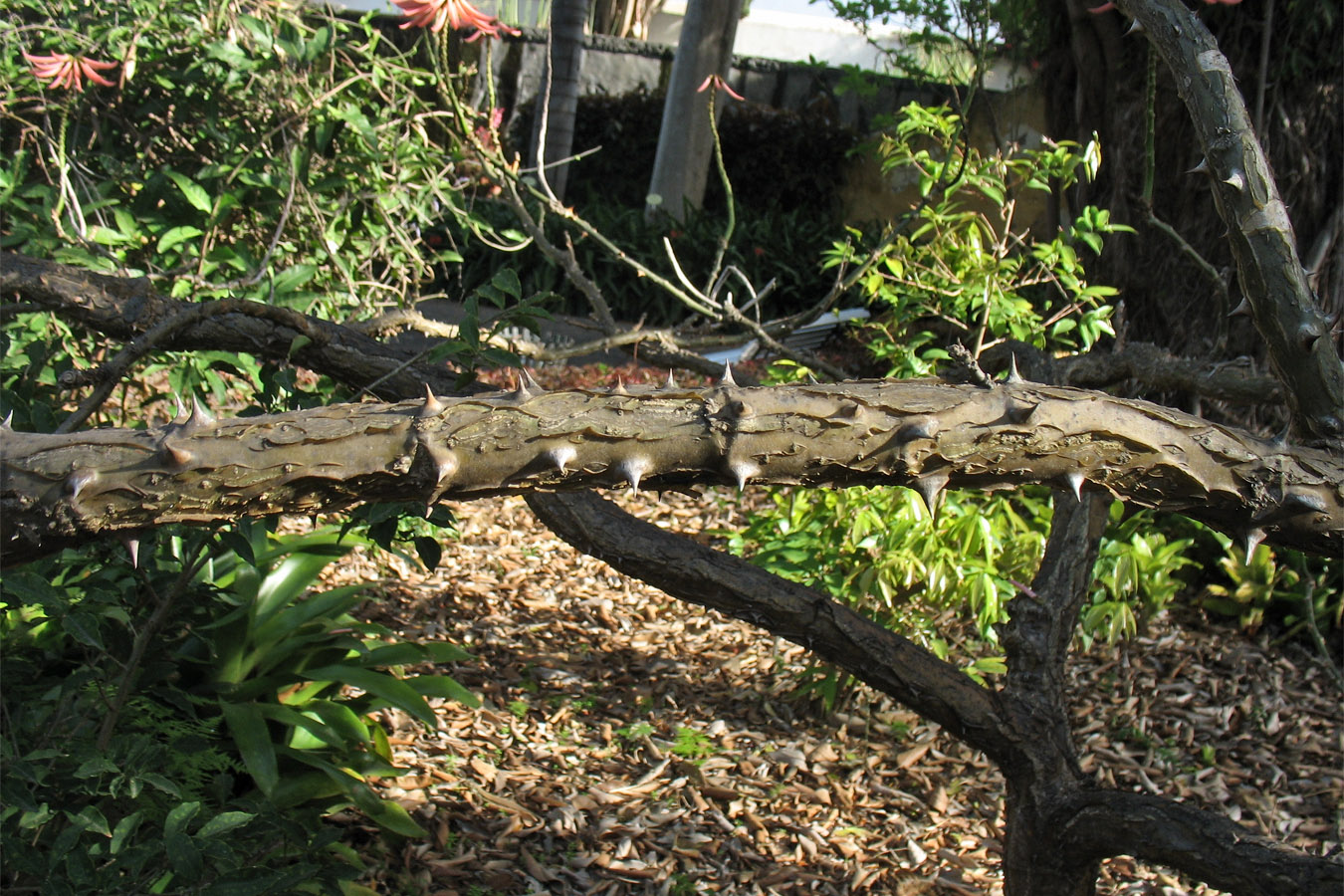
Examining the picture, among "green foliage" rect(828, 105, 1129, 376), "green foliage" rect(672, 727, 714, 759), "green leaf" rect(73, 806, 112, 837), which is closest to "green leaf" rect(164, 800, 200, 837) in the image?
"green leaf" rect(73, 806, 112, 837)

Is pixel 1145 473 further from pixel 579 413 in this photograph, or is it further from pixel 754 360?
pixel 754 360

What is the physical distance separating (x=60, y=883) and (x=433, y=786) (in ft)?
4.97

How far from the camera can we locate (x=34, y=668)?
8.74 feet

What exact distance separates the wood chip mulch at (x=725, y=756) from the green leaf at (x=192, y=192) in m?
1.71

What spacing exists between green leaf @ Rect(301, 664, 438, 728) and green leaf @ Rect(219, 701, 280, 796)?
0.23 m

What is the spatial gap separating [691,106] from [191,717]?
28.5 ft

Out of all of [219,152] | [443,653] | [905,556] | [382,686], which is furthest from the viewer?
[219,152]

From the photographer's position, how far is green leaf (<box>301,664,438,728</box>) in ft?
9.88

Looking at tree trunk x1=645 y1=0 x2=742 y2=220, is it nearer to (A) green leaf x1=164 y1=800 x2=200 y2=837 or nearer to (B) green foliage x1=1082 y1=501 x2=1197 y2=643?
(B) green foliage x1=1082 y1=501 x2=1197 y2=643

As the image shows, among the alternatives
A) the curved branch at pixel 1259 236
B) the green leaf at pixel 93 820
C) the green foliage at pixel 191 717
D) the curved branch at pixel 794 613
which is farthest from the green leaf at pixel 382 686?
the curved branch at pixel 1259 236

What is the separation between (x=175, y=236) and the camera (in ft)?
14.0

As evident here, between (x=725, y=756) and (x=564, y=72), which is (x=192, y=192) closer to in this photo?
(x=725, y=756)

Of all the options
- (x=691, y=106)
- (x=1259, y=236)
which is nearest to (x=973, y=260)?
(x=1259, y=236)

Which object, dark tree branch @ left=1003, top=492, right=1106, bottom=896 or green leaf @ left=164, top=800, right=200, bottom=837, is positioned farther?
dark tree branch @ left=1003, top=492, right=1106, bottom=896
